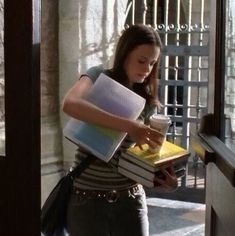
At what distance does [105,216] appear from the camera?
2.17 metres

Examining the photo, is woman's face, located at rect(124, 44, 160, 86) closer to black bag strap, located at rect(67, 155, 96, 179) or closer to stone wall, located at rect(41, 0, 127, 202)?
black bag strap, located at rect(67, 155, 96, 179)

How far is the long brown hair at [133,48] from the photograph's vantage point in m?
2.14

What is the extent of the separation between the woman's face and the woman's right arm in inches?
6.4

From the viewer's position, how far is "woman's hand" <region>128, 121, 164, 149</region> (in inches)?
75.9

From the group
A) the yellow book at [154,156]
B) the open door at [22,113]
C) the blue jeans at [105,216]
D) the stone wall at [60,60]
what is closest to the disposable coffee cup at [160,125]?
the yellow book at [154,156]

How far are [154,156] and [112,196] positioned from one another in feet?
0.77

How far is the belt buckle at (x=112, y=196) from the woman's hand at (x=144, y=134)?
28cm

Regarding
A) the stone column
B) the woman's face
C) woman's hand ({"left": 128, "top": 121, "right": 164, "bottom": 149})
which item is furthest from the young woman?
the stone column

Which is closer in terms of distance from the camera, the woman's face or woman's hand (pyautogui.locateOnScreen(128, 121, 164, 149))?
woman's hand (pyautogui.locateOnScreen(128, 121, 164, 149))

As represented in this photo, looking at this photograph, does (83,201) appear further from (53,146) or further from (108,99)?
(53,146)

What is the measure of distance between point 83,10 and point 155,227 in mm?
1631

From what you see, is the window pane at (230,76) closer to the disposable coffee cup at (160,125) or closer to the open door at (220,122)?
the open door at (220,122)

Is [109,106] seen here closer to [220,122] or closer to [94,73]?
[94,73]

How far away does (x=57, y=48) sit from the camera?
443cm
